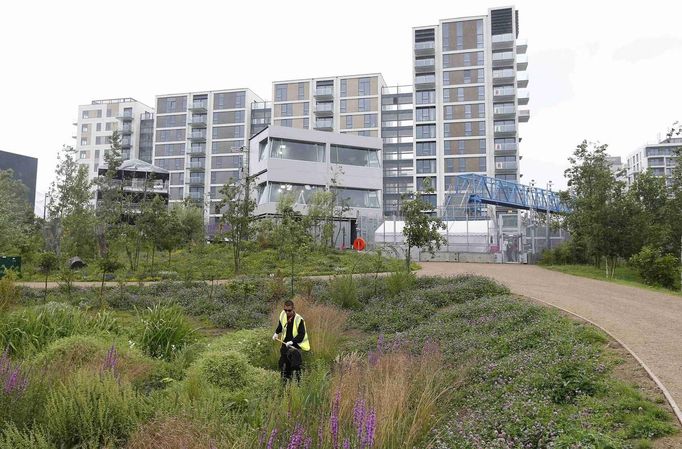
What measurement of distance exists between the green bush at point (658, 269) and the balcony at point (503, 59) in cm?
5661

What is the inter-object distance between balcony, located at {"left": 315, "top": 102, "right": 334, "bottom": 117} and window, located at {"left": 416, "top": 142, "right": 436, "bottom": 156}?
15.8m

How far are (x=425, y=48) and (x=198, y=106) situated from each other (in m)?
39.1

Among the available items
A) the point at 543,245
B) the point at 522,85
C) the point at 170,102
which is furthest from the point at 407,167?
the point at 543,245

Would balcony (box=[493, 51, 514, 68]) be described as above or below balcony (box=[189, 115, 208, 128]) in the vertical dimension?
above

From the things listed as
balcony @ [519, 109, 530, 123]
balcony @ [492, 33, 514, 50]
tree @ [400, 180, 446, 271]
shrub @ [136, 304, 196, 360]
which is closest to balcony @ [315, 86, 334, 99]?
balcony @ [492, 33, 514, 50]

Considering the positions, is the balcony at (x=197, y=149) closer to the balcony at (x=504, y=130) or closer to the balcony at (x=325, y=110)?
the balcony at (x=325, y=110)

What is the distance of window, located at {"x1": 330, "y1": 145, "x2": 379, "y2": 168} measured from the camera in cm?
4637

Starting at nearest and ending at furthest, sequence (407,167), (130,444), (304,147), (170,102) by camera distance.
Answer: (130,444)
(304,147)
(407,167)
(170,102)

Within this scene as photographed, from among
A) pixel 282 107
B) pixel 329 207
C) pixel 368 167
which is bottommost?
pixel 329 207

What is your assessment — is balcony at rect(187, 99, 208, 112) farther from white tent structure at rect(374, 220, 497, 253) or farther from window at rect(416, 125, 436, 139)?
white tent structure at rect(374, 220, 497, 253)

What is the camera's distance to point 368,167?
46938mm

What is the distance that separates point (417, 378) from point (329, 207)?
31855 millimetres

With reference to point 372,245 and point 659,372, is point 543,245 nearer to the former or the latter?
point 372,245

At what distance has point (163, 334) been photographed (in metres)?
8.79
